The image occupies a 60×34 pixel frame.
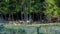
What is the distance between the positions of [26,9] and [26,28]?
1428cm

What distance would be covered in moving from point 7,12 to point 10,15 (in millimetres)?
408

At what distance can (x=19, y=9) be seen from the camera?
20625 mm

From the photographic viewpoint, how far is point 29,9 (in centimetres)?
2014

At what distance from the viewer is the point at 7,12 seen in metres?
20.5

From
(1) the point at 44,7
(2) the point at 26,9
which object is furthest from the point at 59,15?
(2) the point at 26,9

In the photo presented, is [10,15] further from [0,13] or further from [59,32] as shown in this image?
[59,32]

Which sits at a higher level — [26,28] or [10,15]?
[26,28]

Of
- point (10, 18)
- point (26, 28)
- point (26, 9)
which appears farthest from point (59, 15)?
point (26, 28)

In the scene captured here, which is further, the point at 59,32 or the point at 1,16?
the point at 1,16

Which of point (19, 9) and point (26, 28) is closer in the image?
point (26, 28)

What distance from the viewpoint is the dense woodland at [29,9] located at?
64.7 feet

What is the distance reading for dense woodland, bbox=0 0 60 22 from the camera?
19.7 metres

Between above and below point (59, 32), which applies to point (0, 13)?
below

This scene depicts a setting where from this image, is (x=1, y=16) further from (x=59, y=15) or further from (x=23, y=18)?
(x=59, y=15)
